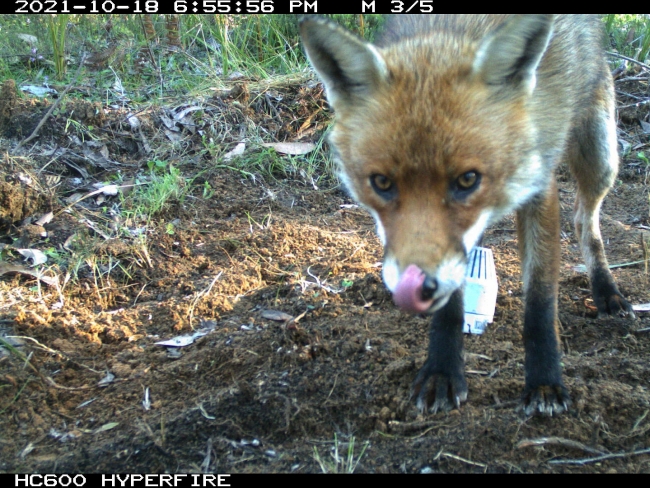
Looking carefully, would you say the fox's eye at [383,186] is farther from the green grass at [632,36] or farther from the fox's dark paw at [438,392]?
the green grass at [632,36]

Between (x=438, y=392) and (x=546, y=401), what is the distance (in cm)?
49

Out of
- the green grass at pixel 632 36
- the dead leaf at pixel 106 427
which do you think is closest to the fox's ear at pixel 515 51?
the dead leaf at pixel 106 427

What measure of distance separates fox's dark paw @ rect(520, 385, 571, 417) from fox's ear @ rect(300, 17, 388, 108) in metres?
1.60

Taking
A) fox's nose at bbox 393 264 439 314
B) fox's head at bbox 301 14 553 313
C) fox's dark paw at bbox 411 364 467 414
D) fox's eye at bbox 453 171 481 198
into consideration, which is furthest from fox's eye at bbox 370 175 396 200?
fox's dark paw at bbox 411 364 467 414

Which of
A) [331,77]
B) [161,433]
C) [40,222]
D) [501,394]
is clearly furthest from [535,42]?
[40,222]

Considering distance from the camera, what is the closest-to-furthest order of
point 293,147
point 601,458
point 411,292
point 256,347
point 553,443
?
1. point 411,292
2. point 601,458
3. point 553,443
4. point 256,347
5. point 293,147

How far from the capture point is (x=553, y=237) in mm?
3100

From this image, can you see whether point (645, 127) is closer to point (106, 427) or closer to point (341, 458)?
point (341, 458)

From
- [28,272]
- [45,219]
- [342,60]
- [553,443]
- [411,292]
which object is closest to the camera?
[411,292]

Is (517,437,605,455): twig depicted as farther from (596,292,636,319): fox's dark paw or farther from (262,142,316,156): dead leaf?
(262,142,316,156): dead leaf

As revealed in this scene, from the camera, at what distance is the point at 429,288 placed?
2.20 m

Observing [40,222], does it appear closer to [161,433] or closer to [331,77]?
[161,433]


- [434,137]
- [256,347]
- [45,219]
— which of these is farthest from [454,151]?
[45,219]

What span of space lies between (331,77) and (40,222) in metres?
2.84
